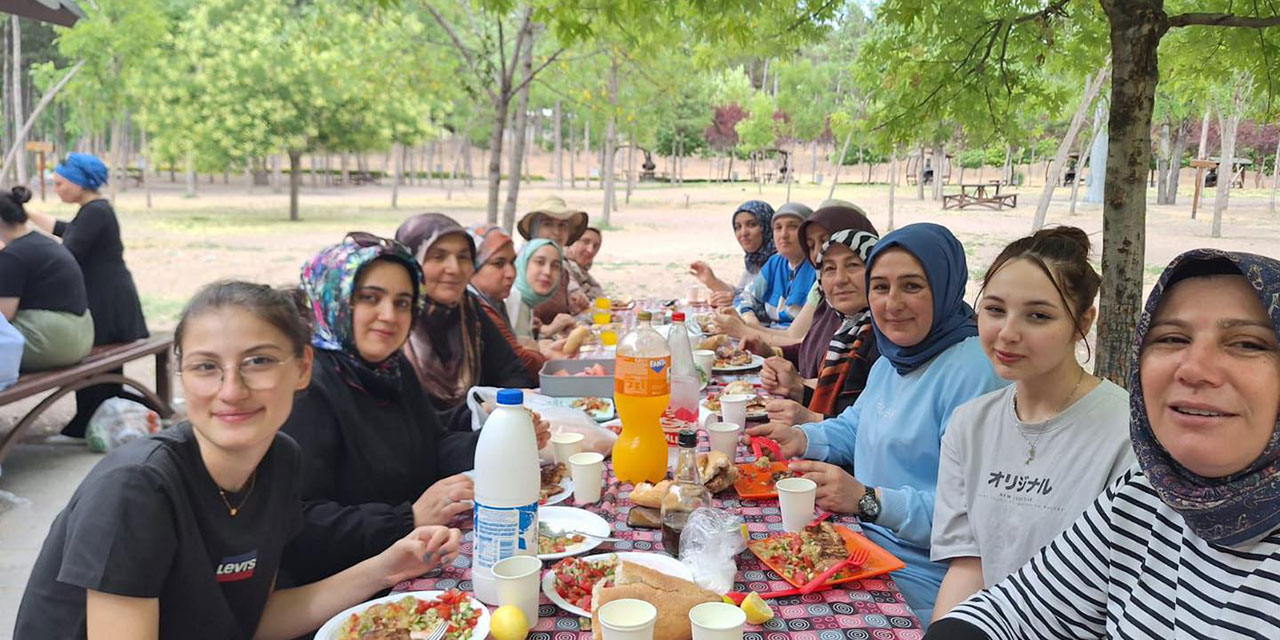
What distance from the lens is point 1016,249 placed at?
7.27ft

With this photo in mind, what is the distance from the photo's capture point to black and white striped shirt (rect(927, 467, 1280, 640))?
126cm

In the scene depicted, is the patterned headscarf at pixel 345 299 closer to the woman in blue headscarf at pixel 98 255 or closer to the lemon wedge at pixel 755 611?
the lemon wedge at pixel 755 611

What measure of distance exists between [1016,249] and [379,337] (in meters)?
1.95

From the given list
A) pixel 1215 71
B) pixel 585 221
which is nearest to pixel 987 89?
pixel 1215 71

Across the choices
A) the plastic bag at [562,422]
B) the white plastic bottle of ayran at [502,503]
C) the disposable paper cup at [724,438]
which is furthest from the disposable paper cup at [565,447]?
the white plastic bottle of ayran at [502,503]

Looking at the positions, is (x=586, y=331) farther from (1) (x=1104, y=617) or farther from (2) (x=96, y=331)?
(2) (x=96, y=331)

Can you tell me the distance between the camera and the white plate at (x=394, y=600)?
5.13 ft

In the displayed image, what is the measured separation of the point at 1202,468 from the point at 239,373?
5.93 ft

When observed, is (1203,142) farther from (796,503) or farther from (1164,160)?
(796,503)

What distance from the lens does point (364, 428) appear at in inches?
96.3

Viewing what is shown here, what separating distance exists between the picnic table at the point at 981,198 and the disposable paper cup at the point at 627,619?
25378mm

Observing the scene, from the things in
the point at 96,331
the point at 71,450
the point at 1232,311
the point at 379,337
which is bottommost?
the point at 71,450

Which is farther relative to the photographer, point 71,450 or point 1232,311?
point 71,450

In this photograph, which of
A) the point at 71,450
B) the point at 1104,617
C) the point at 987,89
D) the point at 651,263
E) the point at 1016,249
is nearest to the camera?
the point at 1104,617
